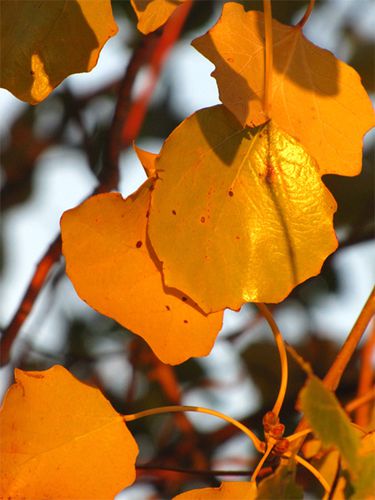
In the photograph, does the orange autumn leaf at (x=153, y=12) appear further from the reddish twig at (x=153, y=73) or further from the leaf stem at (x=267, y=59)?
the reddish twig at (x=153, y=73)

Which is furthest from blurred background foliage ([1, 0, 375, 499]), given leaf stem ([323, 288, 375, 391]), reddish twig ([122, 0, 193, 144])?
leaf stem ([323, 288, 375, 391])

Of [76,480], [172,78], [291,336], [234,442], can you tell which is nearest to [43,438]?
[76,480]

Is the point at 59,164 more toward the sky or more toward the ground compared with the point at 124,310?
more toward the ground

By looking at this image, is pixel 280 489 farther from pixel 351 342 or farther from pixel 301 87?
pixel 301 87

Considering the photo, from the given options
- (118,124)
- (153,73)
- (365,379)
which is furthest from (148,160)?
(153,73)

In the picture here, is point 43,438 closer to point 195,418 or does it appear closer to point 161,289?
point 161,289
